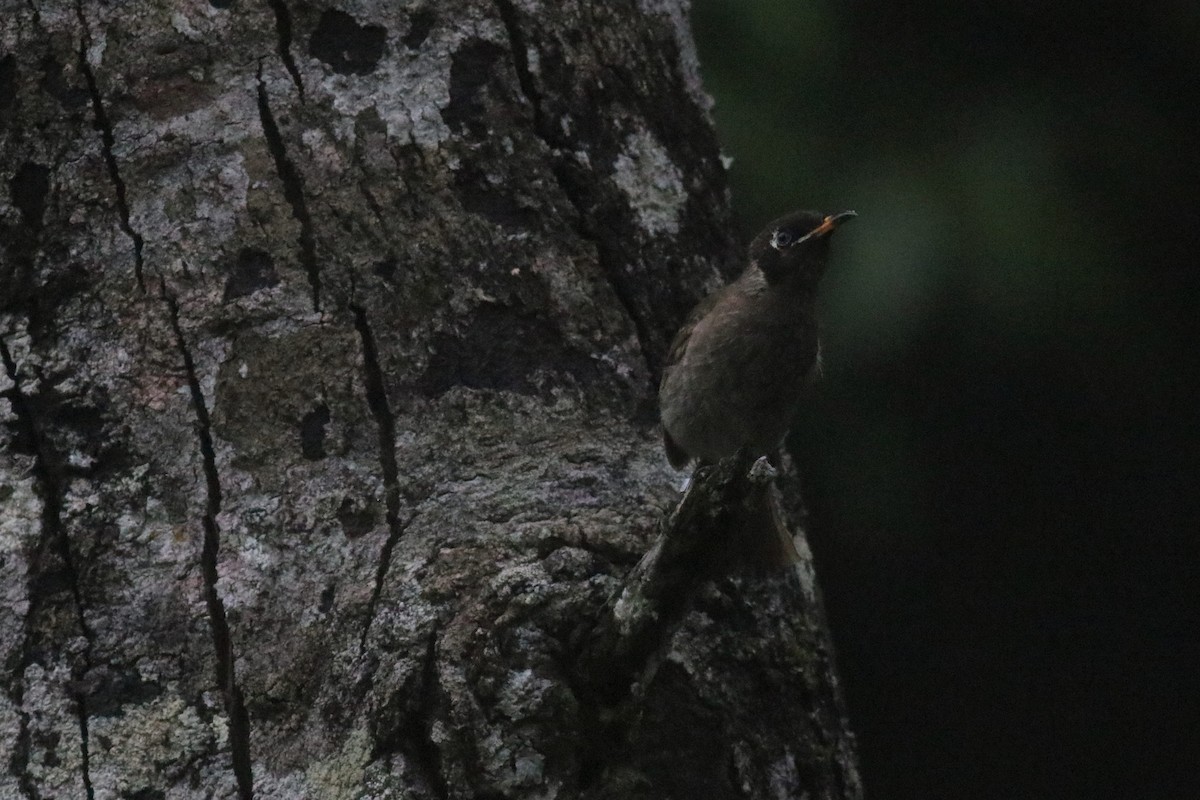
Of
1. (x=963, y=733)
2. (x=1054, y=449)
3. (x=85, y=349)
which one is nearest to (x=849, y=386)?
(x=1054, y=449)

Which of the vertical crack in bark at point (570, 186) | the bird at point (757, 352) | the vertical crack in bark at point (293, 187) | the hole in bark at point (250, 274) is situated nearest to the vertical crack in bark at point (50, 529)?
the hole in bark at point (250, 274)

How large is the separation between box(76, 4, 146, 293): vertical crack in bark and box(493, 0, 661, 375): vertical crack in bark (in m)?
0.72

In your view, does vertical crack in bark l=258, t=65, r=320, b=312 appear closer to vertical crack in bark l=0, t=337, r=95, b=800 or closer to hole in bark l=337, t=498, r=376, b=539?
hole in bark l=337, t=498, r=376, b=539

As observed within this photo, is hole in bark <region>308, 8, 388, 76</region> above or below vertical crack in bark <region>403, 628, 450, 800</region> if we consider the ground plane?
above

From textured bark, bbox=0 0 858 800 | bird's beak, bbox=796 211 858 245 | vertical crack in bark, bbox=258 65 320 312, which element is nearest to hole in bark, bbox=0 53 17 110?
textured bark, bbox=0 0 858 800

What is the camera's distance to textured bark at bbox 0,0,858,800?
2.84 meters

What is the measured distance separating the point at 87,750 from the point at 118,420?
52 cm

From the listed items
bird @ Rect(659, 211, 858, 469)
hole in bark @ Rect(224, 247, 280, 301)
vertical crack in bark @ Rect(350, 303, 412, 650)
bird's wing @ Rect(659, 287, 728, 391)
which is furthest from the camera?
bird @ Rect(659, 211, 858, 469)

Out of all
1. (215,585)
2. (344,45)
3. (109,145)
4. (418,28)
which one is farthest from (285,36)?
(215,585)

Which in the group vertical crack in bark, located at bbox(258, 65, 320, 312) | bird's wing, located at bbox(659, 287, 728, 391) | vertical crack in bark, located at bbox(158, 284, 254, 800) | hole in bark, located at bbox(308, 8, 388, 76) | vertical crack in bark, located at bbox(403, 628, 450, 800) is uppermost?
hole in bark, located at bbox(308, 8, 388, 76)

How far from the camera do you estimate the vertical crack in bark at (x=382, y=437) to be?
297 centimetres

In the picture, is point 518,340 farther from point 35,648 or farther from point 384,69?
point 35,648

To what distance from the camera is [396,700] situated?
281cm

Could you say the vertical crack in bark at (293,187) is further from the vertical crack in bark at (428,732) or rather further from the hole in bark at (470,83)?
the vertical crack in bark at (428,732)
